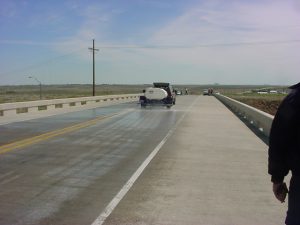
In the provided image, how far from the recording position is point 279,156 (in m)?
3.66

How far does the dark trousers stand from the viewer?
11.7ft

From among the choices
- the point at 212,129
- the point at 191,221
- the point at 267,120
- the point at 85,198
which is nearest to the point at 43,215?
the point at 85,198

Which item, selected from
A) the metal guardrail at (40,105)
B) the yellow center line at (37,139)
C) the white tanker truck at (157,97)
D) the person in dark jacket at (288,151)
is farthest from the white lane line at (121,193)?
the white tanker truck at (157,97)

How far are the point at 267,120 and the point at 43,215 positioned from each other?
39.1 ft

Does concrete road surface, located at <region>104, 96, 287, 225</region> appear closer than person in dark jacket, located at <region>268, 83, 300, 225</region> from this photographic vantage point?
No

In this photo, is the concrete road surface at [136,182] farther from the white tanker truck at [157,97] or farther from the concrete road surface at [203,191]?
the white tanker truck at [157,97]

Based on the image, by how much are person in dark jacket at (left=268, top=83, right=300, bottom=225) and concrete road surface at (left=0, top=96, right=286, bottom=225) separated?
2.84 m

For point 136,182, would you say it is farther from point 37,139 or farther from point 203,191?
point 37,139

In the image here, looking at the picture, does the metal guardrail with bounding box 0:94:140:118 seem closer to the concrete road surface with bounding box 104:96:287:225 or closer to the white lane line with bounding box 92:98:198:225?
the concrete road surface with bounding box 104:96:287:225

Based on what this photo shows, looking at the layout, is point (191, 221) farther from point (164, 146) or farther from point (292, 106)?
point (164, 146)

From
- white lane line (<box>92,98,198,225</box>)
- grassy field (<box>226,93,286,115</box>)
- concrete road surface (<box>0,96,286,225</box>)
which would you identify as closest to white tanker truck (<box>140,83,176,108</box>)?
grassy field (<box>226,93,286,115</box>)

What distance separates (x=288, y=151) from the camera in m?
3.69

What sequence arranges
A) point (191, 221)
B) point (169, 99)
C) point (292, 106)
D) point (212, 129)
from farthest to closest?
point (169, 99) → point (212, 129) → point (191, 221) → point (292, 106)

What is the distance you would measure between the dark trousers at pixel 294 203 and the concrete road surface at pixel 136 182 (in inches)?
111
